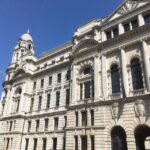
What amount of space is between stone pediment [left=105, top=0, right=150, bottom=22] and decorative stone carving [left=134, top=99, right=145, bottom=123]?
17.1m

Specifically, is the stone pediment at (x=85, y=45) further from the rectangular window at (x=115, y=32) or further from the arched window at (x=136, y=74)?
the arched window at (x=136, y=74)

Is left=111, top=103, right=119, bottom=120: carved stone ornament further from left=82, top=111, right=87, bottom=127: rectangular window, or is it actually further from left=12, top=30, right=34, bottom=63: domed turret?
left=12, top=30, right=34, bottom=63: domed turret

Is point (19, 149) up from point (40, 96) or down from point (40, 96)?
down

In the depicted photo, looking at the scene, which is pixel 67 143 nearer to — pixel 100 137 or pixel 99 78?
pixel 100 137

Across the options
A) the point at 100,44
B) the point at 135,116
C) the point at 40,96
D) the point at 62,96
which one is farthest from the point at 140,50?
the point at 40,96

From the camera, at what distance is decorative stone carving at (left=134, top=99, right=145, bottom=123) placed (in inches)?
993

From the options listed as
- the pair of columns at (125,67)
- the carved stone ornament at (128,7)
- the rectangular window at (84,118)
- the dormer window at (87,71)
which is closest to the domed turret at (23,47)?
the dormer window at (87,71)

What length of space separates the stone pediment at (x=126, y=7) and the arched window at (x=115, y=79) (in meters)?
10.0

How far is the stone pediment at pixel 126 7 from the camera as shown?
32.6 metres

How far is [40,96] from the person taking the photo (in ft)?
144

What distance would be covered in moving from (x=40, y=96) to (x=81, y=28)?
18.6 m

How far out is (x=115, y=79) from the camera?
31219 mm

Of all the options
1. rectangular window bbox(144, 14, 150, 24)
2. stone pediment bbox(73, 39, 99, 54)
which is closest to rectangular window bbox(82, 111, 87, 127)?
stone pediment bbox(73, 39, 99, 54)

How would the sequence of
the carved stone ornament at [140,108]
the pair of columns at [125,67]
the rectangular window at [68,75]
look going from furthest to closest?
the rectangular window at [68,75], the pair of columns at [125,67], the carved stone ornament at [140,108]
